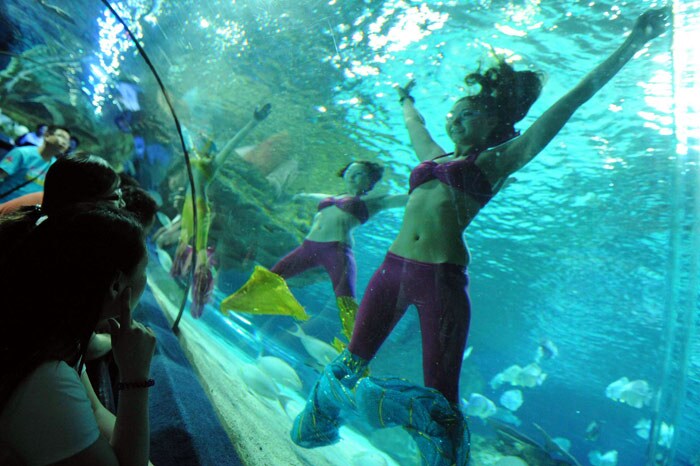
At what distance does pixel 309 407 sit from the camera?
2.32 meters

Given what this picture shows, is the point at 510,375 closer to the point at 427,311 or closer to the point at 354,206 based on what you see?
the point at 354,206

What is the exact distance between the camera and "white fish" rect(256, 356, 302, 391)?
11.3 feet

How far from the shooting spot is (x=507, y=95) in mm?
2096

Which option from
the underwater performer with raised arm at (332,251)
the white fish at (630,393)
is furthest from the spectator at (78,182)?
the white fish at (630,393)

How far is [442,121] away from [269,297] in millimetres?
2091

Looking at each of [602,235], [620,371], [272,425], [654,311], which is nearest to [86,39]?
[272,425]

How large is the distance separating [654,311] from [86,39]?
8.12 metres

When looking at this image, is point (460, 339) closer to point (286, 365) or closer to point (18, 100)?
point (286, 365)

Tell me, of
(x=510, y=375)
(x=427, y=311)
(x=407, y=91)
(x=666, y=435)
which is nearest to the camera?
(x=427, y=311)

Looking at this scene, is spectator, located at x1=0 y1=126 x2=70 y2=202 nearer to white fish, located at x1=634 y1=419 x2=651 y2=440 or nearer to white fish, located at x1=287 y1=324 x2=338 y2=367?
white fish, located at x1=287 y1=324 x2=338 y2=367

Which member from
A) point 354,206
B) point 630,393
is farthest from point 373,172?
point 630,393

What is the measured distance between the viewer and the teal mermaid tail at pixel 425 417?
1.85 metres

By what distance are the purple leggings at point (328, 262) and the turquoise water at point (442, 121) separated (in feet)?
0.45

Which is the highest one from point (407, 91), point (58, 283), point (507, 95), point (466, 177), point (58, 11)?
point (58, 11)
